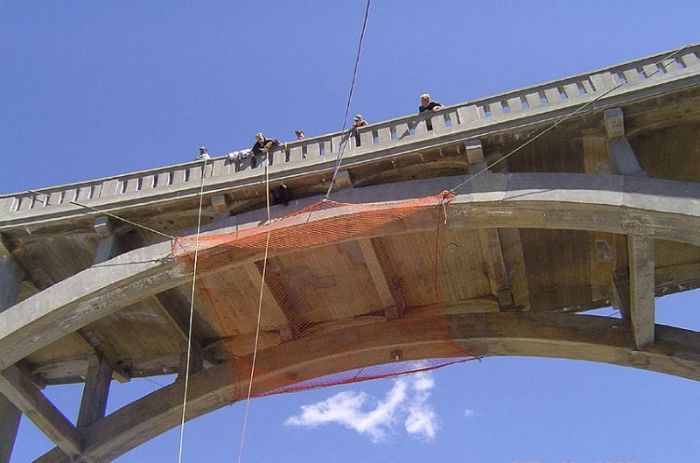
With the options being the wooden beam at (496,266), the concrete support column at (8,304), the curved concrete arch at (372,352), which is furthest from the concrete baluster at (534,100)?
the concrete support column at (8,304)

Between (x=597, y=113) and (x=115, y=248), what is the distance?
9605 mm

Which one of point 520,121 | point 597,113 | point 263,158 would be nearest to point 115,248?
point 263,158

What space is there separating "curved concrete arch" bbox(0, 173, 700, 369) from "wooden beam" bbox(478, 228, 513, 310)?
7.92 feet

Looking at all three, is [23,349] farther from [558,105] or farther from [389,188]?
[558,105]

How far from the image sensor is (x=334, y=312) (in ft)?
60.6

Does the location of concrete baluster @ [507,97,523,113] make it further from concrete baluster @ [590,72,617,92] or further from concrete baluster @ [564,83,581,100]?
concrete baluster @ [590,72,617,92]

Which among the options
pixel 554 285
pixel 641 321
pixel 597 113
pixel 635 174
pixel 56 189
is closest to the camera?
pixel 635 174

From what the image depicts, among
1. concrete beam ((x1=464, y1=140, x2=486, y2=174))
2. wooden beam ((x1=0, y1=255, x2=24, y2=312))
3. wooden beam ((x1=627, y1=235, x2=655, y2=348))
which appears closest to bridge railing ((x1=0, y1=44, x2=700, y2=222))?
concrete beam ((x1=464, y1=140, x2=486, y2=174))

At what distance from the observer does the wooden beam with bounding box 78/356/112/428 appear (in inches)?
707

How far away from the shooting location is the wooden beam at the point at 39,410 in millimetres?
15836

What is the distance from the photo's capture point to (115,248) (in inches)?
615

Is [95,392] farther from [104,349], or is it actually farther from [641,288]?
[641,288]

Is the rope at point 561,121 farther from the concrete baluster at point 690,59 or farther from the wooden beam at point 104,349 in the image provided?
the wooden beam at point 104,349

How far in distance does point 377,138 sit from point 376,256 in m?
2.79
